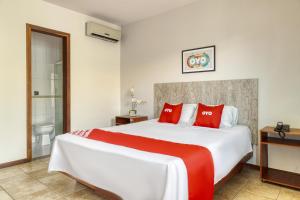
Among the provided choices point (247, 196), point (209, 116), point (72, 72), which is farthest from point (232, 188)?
point (72, 72)

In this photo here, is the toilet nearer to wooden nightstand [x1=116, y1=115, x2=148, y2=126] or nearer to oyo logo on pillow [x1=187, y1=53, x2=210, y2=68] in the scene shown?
wooden nightstand [x1=116, y1=115, x2=148, y2=126]

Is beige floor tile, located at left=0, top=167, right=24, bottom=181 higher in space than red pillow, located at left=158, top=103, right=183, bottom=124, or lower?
lower

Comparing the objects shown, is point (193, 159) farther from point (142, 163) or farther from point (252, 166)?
point (252, 166)

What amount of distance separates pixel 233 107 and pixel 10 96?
11.4 feet

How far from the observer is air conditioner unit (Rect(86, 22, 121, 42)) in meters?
4.14

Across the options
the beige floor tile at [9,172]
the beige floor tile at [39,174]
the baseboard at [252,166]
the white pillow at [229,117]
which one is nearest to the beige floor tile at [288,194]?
the baseboard at [252,166]

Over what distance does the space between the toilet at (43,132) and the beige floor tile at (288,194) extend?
170 inches

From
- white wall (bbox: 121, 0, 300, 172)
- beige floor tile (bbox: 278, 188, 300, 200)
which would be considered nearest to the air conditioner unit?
white wall (bbox: 121, 0, 300, 172)

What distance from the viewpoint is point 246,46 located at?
3105 millimetres

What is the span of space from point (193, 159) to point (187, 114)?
1756 millimetres

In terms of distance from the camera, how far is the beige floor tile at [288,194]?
7.25 feet

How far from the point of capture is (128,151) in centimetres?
182

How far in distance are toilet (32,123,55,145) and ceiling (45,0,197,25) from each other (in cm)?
252

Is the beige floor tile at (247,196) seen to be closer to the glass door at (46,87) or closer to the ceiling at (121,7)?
the ceiling at (121,7)
